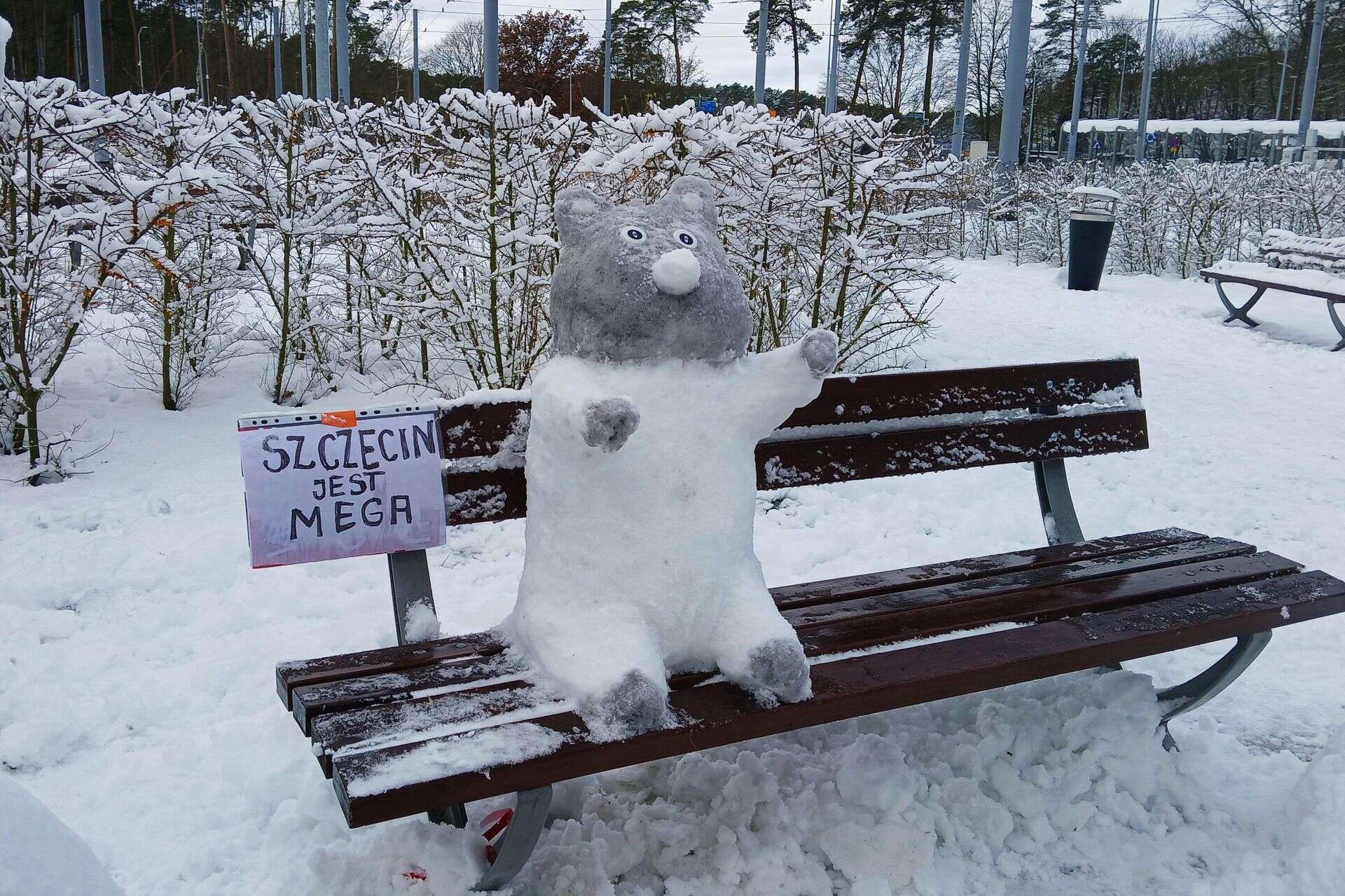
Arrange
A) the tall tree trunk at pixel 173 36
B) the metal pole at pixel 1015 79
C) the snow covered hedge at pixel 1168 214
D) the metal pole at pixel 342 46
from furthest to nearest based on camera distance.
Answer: the metal pole at pixel 342 46 → the metal pole at pixel 1015 79 → the tall tree trunk at pixel 173 36 → the snow covered hedge at pixel 1168 214

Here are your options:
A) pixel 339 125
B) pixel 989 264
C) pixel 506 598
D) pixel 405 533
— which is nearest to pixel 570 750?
pixel 405 533

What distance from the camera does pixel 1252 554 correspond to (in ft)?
9.83

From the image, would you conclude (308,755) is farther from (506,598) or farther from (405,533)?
(506,598)

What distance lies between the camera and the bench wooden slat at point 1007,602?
Result: 2137 mm

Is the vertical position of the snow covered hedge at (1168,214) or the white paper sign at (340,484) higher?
the snow covered hedge at (1168,214)

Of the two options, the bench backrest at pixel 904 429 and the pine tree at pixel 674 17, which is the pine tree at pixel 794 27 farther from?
the bench backrest at pixel 904 429

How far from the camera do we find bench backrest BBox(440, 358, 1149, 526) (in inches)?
101

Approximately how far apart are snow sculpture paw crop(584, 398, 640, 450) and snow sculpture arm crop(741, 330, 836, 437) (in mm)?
406

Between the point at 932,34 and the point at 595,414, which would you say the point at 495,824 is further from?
the point at 932,34

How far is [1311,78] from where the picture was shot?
69.9 feet

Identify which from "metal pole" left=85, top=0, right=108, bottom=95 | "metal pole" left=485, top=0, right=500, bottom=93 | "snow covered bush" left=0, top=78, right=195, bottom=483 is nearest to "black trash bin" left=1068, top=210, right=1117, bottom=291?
"metal pole" left=485, top=0, right=500, bottom=93

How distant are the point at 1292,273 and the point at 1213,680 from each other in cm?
741

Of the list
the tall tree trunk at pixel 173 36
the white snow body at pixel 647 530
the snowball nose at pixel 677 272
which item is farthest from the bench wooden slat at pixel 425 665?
the tall tree trunk at pixel 173 36

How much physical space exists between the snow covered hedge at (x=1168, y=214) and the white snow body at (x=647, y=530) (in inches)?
441
